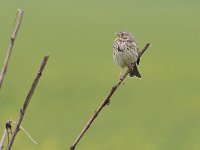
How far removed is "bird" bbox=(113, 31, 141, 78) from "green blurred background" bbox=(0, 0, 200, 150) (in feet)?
13.3

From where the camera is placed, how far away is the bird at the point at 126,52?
297 inches

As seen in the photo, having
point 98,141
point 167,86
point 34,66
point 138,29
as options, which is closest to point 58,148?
point 98,141

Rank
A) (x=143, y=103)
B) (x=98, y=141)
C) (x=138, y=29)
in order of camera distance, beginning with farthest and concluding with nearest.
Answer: (x=138, y=29) → (x=143, y=103) → (x=98, y=141)

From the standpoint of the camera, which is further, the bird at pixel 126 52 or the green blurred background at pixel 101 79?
the green blurred background at pixel 101 79

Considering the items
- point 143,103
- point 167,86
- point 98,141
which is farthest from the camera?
point 167,86

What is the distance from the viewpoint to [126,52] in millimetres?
7848

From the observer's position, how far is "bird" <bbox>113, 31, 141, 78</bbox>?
7.55 meters

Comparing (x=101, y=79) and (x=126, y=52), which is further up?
(x=101, y=79)

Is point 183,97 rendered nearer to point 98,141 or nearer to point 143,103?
point 143,103

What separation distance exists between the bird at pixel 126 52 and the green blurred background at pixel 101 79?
13.3ft

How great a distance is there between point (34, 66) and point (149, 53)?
341 centimetres

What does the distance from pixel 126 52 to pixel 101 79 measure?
1061 cm

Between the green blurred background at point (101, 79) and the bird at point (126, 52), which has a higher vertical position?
the green blurred background at point (101, 79)

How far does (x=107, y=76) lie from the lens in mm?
19047
